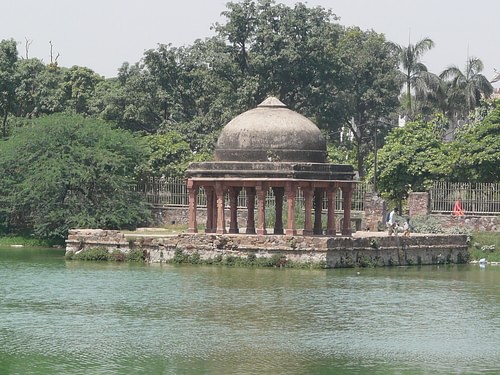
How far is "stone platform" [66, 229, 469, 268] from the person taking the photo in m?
40.8

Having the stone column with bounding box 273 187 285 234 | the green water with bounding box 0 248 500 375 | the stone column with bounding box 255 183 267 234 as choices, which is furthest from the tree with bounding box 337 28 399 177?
the green water with bounding box 0 248 500 375

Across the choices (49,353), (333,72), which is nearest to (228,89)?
(333,72)

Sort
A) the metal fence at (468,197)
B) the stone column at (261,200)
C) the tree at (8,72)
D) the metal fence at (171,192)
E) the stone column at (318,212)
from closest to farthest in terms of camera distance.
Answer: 1. the stone column at (261,200)
2. the stone column at (318,212)
3. the metal fence at (468,197)
4. the metal fence at (171,192)
5. the tree at (8,72)

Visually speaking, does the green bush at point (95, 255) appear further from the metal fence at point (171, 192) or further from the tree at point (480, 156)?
the tree at point (480, 156)

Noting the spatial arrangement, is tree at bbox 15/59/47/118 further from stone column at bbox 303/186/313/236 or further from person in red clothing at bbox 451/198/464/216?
stone column at bbox 303/186/313/236

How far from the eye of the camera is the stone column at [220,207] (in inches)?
1684

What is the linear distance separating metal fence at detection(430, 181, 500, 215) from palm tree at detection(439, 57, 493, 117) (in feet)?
69.6

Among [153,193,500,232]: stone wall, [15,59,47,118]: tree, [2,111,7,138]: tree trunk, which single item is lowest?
[153,193,500,232]: stone wall

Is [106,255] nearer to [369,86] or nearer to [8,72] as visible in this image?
[8,72]

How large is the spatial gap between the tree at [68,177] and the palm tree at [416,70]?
23.9 m

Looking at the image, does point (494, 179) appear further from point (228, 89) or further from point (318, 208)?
point (228, 89)

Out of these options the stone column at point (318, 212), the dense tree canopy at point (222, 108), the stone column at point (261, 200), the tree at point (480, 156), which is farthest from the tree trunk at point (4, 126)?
the stone column at point (261, 200)

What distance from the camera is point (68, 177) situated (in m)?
49.5

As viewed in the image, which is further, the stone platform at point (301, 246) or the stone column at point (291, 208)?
the stone column at point (291, 208)
